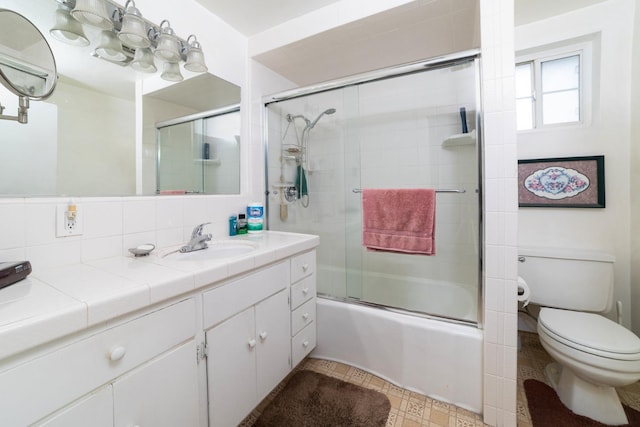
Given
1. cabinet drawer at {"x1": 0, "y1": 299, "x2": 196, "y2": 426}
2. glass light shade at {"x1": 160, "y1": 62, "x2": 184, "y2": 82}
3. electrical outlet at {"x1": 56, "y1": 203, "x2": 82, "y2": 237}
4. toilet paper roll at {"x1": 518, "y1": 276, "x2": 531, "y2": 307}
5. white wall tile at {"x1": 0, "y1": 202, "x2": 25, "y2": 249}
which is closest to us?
cabinet drawer at {"x1": 0, "y1": 299, "x2": 196, "y2": 426}

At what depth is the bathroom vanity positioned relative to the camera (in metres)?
0.53

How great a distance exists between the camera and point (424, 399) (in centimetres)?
136

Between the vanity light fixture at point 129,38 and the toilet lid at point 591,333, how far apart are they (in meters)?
2.22

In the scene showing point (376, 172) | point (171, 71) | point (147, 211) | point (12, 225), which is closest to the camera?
point (12, 225)

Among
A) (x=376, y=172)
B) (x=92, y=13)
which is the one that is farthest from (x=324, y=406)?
(x=92, y=13)

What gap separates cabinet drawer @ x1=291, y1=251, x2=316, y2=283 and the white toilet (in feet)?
4.04

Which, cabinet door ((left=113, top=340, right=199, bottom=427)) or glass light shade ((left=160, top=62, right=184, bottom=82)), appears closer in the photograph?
cabinet door ((left=113, top=340, right=199, bottom=427))

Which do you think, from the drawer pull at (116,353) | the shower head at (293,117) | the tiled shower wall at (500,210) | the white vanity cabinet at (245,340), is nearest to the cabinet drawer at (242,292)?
the white vanity cabinet at (245,340)

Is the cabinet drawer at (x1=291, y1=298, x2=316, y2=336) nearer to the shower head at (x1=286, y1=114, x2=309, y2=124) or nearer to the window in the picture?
the shower head at (x1=286, y1=114, x2=309, y2=124)

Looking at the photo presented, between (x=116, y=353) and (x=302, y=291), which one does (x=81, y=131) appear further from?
(x=302, y=291)

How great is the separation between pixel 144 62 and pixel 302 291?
4.43ft

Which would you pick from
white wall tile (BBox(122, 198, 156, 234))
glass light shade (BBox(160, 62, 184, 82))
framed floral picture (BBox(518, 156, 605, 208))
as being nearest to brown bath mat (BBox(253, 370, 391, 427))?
white wall tile (BBox(122, 198, 156, 234))

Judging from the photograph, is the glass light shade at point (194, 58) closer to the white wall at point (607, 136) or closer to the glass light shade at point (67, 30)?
the glass light shade at point (67, 30)

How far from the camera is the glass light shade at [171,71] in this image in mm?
1323
